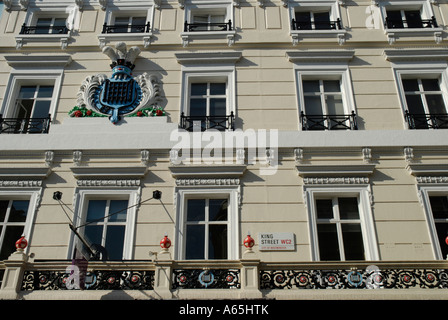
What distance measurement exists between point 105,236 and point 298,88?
6.44 m

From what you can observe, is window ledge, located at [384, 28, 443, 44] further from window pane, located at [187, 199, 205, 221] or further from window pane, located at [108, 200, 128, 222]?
window pane, located at [108, 200, 128, 222]

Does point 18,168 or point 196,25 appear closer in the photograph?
point 18,168

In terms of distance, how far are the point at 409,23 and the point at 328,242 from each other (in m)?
7.82

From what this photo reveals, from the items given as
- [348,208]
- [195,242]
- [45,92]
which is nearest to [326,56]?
[348,208]

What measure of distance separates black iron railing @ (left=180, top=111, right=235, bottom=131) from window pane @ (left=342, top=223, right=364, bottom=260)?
3.83 meters

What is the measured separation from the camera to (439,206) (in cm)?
1098

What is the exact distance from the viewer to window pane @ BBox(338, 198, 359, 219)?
10.9m

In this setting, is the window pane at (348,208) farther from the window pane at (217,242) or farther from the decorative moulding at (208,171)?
the window pane at (217,242)

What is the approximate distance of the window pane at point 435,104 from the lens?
40.9ft

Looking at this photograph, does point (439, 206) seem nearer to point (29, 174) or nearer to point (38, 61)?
point (29, 174)

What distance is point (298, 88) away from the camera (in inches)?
502

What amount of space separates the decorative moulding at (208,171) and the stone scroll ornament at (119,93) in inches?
78.3

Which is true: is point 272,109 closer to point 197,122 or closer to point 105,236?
point 197,122
